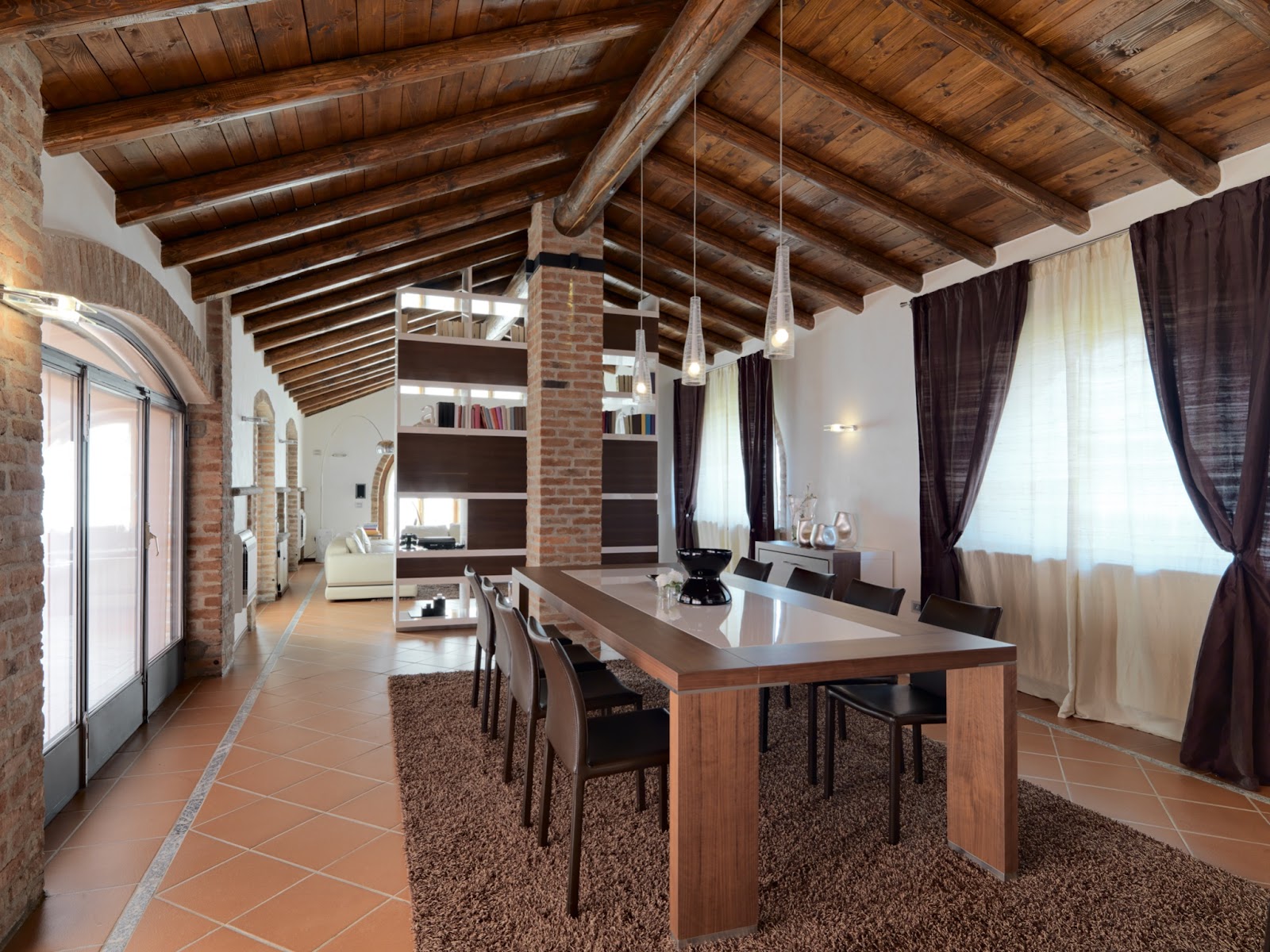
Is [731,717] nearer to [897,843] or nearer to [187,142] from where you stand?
[897,843]

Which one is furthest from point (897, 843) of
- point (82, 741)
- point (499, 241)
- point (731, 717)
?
point (499, 241)

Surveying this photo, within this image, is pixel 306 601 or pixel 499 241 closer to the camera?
pixel 499 241

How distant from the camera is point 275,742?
3.56m

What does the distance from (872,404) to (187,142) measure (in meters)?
4.66

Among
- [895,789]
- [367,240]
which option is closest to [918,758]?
[895,789]

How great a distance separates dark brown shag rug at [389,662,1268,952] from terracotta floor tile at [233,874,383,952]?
169mm

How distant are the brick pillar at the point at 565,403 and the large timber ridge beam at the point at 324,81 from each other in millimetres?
2152

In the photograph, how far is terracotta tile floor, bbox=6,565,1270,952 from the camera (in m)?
2.10

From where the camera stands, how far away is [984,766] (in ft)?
7.57

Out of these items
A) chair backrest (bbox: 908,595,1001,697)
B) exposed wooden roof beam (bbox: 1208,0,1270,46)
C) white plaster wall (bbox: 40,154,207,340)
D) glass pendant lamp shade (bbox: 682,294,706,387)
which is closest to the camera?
exposed wooden roof beam (bbox: 1208,0,1270,46)

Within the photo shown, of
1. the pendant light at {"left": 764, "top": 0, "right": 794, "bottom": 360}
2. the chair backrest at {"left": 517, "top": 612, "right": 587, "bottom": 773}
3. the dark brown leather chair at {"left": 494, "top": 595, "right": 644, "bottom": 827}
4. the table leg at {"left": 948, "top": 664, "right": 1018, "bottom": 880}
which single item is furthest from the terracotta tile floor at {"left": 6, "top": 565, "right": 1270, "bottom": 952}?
the pendant light at {"left": 764, "top": 0, "right": 794, "bottom": 360}

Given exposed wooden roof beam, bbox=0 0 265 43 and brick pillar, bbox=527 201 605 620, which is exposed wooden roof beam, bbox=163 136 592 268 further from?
exposed wooden roof beam, bbox=0 0 265 43

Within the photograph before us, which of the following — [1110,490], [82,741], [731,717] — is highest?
[1110,490]

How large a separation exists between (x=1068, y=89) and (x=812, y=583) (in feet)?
8.03
